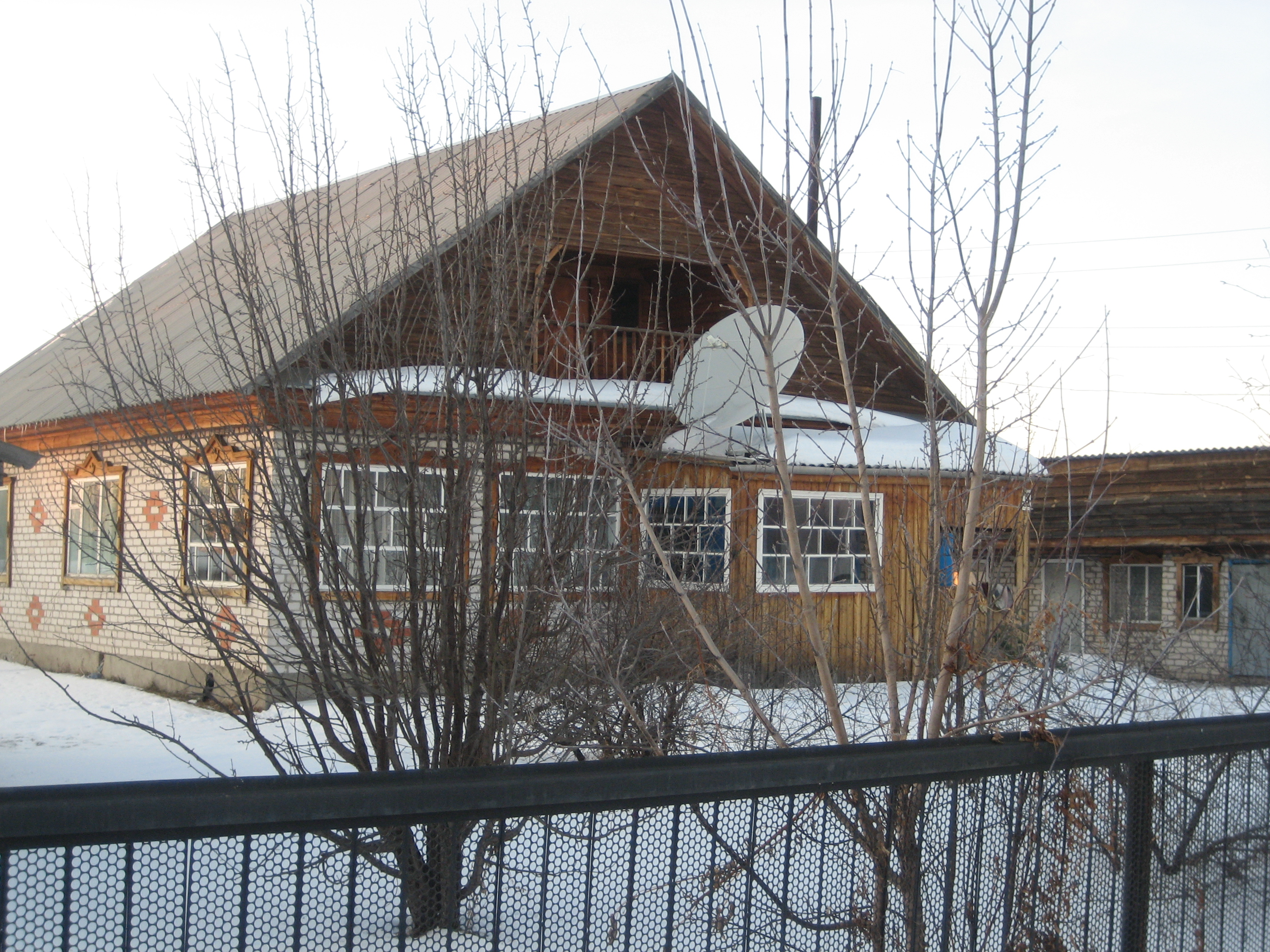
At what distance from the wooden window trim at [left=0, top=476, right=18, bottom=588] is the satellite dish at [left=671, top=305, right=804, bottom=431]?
10162 mm

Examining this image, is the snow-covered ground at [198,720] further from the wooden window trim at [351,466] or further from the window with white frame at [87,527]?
the window with white frame at [87,527]

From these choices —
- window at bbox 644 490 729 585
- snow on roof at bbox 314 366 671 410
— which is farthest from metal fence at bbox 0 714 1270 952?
snow on roof at bbox 314 366 671 410

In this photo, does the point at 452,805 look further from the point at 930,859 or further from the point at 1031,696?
the point at 1031,696

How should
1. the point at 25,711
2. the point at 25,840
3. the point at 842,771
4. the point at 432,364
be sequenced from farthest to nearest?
1. the point at 25,711
2. the point at 432,364
3. the point at 842,771
4. the point at 25,840

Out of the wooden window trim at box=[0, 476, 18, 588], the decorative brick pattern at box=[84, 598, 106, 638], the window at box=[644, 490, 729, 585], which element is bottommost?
the decorative brick pattern at box=[84, 598, 106, 638]

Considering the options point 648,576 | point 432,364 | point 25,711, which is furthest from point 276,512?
point 25,711

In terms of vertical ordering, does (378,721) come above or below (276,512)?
below

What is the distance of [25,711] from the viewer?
10.9 meters

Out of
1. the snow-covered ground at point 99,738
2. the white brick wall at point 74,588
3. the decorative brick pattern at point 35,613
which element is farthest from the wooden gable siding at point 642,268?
the decorative brick pattern at point 35,613

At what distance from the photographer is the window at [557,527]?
4.19 metres

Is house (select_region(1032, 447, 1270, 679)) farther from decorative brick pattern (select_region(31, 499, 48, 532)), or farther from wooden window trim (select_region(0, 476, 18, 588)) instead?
wooden window trim (select_region(0, 476, 18, 588))

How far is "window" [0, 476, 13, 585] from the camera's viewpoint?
601 inches

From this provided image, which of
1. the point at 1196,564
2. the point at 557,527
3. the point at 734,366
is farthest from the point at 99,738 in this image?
the point at 1196,564

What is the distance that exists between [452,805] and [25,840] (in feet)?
1.89
